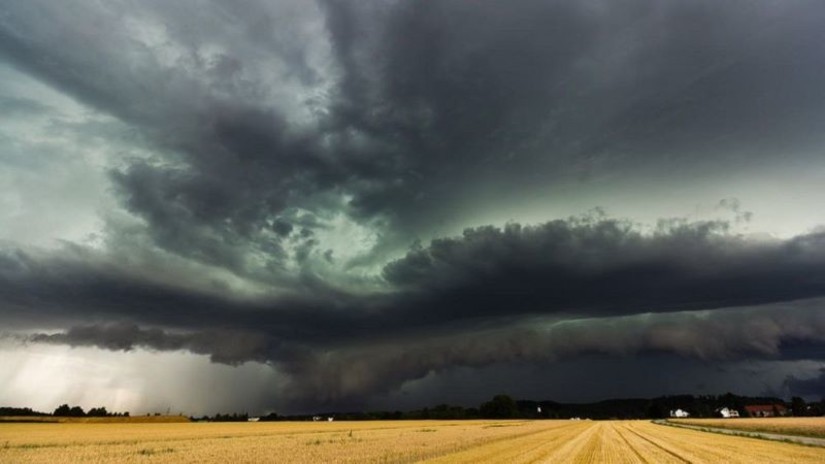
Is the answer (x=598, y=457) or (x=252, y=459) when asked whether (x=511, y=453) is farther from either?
(x=252, y=459)

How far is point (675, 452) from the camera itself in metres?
38.2

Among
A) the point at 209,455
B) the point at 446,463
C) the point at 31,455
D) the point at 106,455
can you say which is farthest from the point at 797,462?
the point at 31,455

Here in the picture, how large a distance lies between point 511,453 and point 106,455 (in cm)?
2745

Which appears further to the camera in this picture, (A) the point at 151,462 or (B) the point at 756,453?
(B) the point at 756,453

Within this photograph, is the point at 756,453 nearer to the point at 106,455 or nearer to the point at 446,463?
the point at 446,463

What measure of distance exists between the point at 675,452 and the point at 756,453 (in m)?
5.83

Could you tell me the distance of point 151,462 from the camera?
99.8 ft

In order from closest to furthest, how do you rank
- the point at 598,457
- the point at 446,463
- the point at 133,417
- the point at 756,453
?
the point at 446,463
the point at 598,457
the point at 756,453
the point at 133,417

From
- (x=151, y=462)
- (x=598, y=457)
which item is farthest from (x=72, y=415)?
(x=598, y=457)

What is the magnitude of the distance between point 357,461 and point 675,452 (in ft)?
77.0

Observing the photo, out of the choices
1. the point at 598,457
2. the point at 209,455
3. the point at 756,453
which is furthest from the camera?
the point at 756,453

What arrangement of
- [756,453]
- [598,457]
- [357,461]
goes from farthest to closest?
[756,453] < [598,457] < [357,461]

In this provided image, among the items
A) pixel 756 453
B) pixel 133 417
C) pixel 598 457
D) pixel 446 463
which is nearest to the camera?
pixel 446 463

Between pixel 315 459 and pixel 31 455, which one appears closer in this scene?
pixel 315 459
